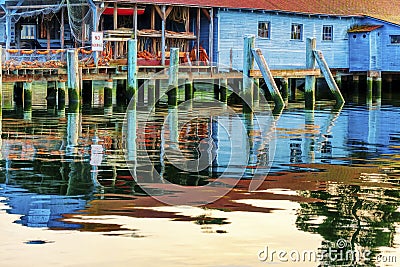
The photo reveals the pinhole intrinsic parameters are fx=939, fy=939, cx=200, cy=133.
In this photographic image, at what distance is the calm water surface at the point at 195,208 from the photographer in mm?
11812

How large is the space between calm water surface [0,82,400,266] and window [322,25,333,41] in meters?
24.8

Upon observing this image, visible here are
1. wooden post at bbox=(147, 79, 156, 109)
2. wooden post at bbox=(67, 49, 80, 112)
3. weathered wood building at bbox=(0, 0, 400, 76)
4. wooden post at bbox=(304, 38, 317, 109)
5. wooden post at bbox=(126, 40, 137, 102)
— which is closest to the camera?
wooden post at bbox=(67, 49, 80, 112)

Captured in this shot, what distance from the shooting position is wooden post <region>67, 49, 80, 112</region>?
1267 inches

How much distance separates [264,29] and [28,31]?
11.9 m

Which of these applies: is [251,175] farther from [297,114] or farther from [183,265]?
[297,114]

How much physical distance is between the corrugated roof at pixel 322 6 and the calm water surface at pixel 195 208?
1793cm

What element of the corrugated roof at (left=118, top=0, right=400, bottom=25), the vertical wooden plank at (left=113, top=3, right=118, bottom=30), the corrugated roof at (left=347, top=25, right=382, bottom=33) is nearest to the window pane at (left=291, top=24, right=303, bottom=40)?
the corrugated roof at (left=118, top=0, right=400, bottom=25)

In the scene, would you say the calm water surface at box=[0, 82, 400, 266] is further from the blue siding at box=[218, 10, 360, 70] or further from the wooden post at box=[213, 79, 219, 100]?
the blue siding at box=[218, 10, 360, 70]

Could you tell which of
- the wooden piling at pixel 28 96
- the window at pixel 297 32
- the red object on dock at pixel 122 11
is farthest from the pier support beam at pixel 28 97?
the window at pixel 297 32

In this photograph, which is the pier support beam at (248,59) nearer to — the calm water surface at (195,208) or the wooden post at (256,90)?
the wooden post at (256,90)

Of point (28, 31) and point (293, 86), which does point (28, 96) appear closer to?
point (28, 31)

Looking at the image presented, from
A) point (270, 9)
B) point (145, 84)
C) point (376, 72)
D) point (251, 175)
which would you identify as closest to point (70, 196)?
point (251, 175)

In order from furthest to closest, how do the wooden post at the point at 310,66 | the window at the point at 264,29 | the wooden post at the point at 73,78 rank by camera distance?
the window at the point at 264,29, the wooden post at the point at 310,66, the wooden post at the point at 73,78

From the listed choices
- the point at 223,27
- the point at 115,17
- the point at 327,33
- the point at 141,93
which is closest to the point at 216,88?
the point at 223,27
